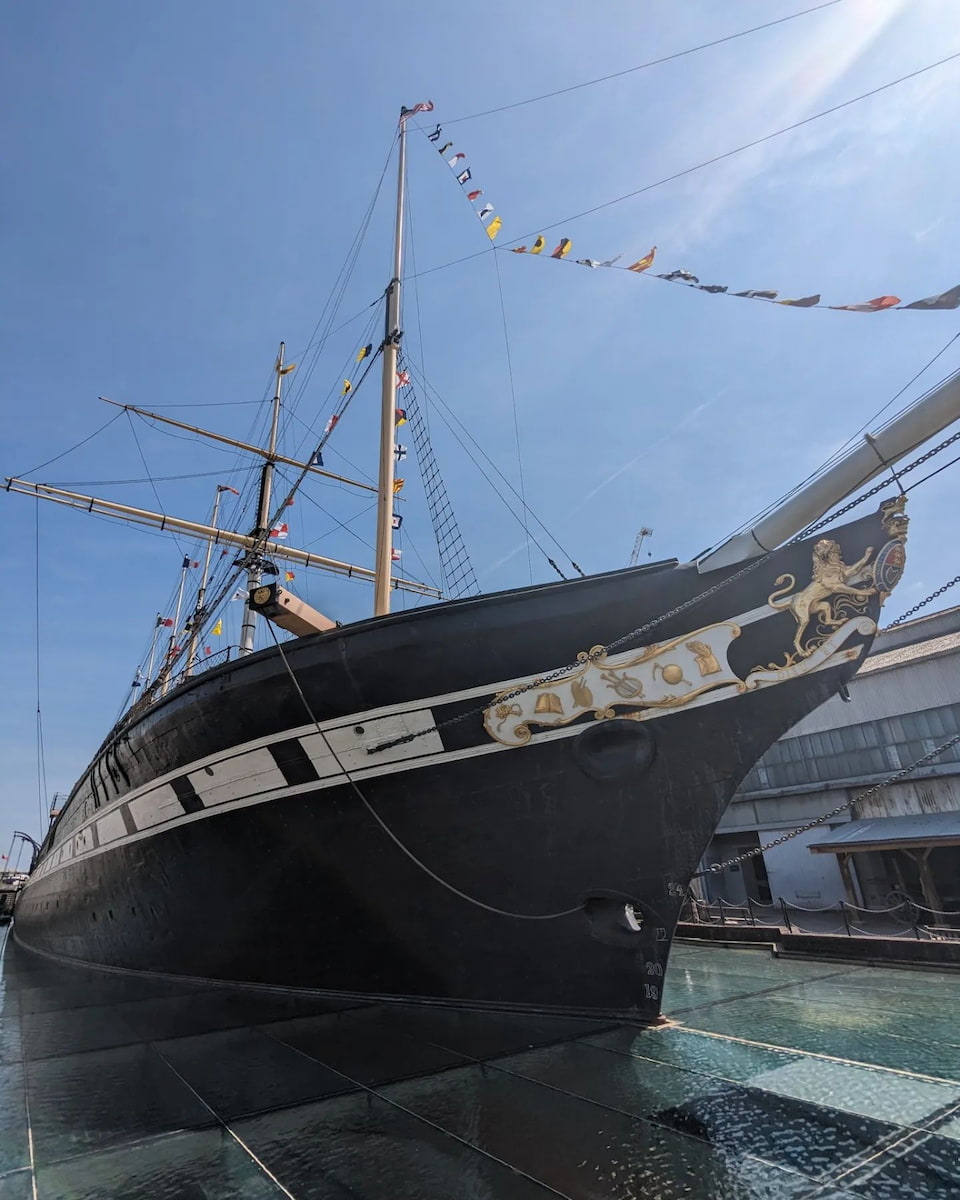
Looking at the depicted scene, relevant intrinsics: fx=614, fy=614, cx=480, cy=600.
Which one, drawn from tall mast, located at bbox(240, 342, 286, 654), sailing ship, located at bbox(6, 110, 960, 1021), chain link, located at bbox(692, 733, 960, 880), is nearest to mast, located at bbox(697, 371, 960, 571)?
sailing ship, located at bbox(6, 110, 960, 1021)

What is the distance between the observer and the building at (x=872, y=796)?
50.3ft

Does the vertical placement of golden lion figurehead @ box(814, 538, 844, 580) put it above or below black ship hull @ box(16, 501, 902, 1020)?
above

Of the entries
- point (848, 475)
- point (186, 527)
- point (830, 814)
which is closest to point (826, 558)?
point (848, 475)

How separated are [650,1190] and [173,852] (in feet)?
21.1

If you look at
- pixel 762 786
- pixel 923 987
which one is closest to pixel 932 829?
pixel 762 786

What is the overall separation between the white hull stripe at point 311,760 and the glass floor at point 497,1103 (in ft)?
6.30

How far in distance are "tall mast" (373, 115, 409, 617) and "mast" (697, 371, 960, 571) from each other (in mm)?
4075

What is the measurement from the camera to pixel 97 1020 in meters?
6.12

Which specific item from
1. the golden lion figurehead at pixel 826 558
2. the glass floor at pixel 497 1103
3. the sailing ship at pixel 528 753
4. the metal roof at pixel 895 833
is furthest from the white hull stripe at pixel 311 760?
the metal roof at pixel 895 833

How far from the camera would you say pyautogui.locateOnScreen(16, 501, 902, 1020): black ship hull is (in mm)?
4723

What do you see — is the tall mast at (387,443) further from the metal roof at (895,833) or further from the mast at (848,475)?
the metal roof at (895,833)

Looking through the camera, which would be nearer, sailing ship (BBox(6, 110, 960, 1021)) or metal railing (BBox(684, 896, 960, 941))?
sailing ship (BBox(6, 110, 960, 1021))

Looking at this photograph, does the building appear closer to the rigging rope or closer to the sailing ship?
the sailing ship

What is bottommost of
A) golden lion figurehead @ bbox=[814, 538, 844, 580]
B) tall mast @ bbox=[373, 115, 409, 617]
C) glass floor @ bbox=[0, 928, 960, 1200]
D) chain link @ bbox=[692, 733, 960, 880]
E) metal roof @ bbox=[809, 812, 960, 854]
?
metal roof @ bbox=[809, 812, 960, 854]
